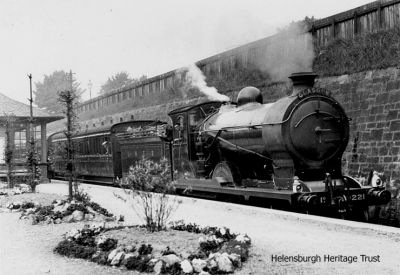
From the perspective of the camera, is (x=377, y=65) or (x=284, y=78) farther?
(x=284, y=78)

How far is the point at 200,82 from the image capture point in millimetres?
20953

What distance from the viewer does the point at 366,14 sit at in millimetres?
14938

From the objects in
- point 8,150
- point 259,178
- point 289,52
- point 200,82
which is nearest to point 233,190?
point 259,178

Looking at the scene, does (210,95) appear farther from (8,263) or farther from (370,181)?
(8,263)

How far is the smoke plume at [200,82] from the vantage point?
57.1 ft

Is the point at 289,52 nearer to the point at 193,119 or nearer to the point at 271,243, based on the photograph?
the point at 193,119

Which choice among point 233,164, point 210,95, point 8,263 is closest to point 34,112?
point 210,95

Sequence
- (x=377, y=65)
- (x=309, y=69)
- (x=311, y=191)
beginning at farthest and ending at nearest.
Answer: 1. (x=309, y=69)
2. (x=377, y=65)
3. (x=311, y=191)

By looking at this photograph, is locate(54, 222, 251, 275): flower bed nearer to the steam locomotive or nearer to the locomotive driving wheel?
the steam locomotive

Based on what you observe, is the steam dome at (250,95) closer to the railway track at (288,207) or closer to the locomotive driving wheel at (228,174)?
the locomotive driving wheel at (228,174)

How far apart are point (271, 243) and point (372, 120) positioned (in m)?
7.78

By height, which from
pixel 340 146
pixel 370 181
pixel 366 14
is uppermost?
pixel 366 14

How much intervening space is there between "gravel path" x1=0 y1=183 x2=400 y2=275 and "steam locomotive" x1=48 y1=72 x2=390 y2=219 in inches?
40.9

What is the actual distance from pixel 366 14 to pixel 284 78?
3860 mm
